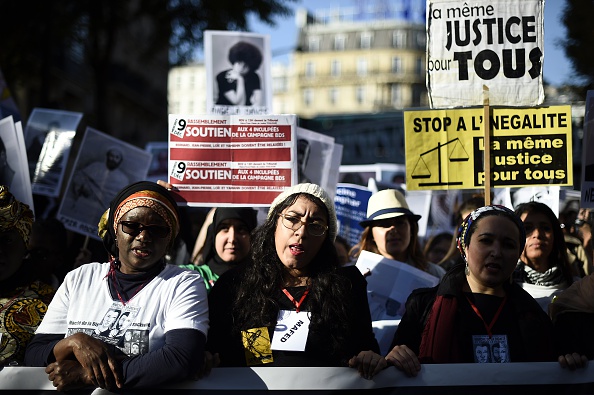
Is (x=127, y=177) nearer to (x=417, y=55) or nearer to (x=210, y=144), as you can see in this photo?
(x=210, y=144)

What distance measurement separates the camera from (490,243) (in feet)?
11.8

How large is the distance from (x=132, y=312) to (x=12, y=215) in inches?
37.3

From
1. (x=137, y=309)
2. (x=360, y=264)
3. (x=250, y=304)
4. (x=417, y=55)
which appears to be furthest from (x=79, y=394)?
(x=417, y=55)

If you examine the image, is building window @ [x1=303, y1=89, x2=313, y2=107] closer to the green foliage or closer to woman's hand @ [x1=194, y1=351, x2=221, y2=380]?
the green foliage

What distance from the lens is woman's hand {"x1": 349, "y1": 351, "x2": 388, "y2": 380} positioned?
3359 mm

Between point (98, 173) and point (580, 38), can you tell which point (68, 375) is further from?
point (580, 38)

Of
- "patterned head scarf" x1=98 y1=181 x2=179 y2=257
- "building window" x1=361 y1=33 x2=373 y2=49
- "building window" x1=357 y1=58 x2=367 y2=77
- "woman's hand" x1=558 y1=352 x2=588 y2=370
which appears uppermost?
"building window" x1=361 y1=33 x2=373 y2=49

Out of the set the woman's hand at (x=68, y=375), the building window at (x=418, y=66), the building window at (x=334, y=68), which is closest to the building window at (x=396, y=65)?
the building window at (x=418, y=66)

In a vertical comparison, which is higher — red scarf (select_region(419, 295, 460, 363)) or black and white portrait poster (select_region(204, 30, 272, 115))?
black and white portrait poster (select_region(204, 30, 272, 115))

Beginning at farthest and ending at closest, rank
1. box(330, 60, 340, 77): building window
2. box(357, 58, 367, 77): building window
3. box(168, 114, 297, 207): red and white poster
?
box(330, 60, 340, 77): building window, box(357, 58, 367, 77): building window, box(168, 114, 297, 207): red and white poster

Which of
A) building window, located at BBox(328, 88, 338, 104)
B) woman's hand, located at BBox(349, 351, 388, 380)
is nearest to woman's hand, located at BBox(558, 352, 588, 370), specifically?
woman's hand, located at BBox(349, 351, 388, 380)

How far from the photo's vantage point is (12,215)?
Answer: 392 cm

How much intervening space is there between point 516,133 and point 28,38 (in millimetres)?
13326

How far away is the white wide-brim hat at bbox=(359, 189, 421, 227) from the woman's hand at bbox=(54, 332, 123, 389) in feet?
8.61
